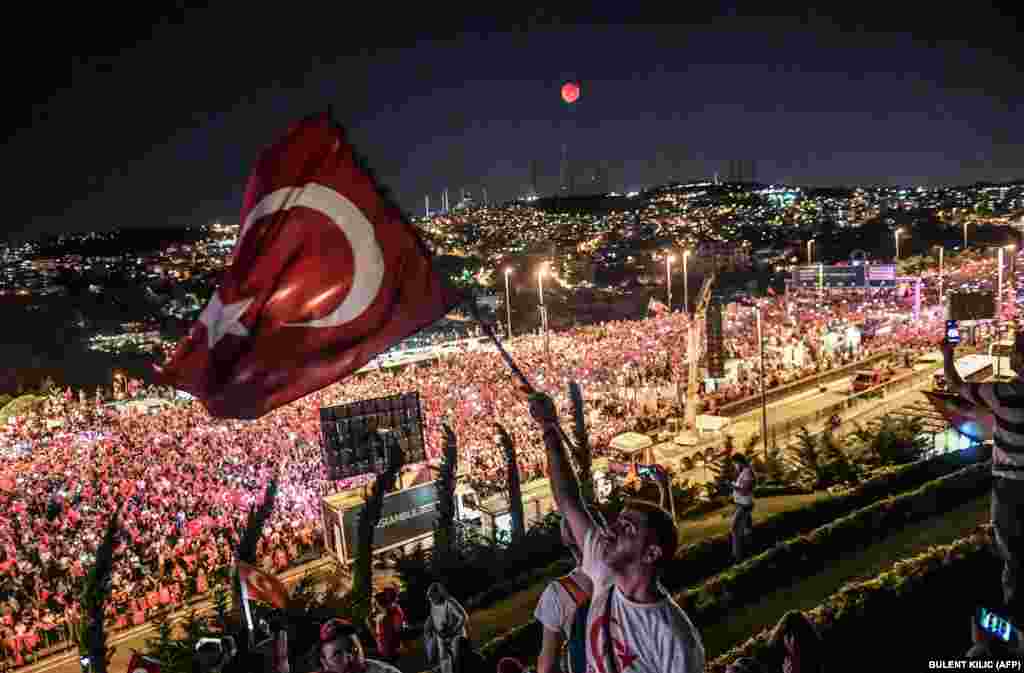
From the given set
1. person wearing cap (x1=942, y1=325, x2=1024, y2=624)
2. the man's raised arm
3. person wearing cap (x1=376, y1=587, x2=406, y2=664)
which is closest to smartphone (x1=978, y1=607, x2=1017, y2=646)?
person wearing cap (x1=942, y1=325, x2=1024, y2=624)

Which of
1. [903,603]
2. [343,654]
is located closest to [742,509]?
[903,603]

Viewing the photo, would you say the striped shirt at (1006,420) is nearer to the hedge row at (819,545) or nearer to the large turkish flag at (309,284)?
the hedge row at (819,545)

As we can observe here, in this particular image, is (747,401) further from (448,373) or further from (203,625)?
(203,625)

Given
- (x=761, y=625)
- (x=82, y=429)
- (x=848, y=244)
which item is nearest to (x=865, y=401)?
(x=761, y=625)

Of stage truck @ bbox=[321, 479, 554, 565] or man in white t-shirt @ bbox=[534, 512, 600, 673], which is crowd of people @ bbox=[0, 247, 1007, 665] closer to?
stage truck @ bbox=[321, 479, 554, 565]

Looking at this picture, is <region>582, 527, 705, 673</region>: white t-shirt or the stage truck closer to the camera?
<region>582, 527, 705, 673</region>: white t-shirt

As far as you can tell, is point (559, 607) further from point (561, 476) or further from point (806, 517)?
point (806, 517)
